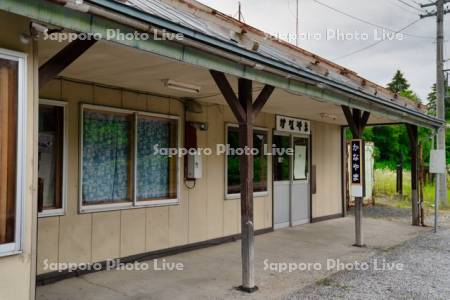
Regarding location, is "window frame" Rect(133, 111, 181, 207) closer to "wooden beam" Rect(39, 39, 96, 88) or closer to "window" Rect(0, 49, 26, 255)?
"wooden beam" Rect(39, 39, 96, 88)

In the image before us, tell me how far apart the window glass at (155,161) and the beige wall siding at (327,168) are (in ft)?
14.1

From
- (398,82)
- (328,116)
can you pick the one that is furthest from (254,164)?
(398,82)

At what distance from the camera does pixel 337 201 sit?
33.7 ft

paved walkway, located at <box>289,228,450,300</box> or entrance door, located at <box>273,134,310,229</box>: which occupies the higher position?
entrance door, located at <box>273,134,310,229</box>

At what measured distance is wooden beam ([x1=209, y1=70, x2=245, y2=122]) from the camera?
404cm

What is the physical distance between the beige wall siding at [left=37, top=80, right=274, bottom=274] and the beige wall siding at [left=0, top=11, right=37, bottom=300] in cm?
191

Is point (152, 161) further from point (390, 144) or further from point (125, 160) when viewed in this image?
point (390, 144)

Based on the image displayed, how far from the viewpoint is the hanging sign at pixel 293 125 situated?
26.8 feet

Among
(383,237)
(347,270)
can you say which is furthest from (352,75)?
(347,270)

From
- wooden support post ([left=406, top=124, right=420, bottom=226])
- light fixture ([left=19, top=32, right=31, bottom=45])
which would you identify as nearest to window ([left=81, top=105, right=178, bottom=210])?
light fixture ([left=19, top=32, right=31, bottom=45])

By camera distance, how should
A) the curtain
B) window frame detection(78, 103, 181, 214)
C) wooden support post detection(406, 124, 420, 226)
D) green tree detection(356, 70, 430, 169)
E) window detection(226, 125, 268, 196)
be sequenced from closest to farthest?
window frame detection(78, 103, 181, 214)
the curtain
window detection(226, 125, 268, 196)
wooden support post detection(406, 124, 420, 226)
green tree detection(356, 70, 430, 169)

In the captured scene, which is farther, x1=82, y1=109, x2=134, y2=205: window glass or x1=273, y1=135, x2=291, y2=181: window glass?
x1=273, y1=135, x2=291, y2=181: window glass

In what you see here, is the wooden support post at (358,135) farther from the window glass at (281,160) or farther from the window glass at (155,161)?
the window glass at (155,161)

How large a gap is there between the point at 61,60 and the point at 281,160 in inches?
240
